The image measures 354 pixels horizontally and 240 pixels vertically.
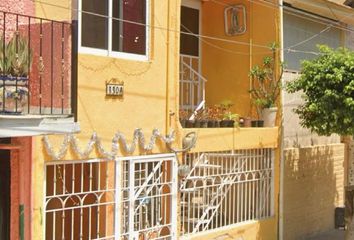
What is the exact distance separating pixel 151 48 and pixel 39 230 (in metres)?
3.23

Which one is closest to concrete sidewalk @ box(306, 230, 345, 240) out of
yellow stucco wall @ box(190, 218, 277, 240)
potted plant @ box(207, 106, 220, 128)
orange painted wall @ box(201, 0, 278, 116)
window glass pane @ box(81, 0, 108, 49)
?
yellow stucco wall @ box(190, 218, 277, 240)

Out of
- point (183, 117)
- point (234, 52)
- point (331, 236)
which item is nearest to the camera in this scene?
point (183, 117)

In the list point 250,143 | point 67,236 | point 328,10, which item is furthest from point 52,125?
point 328,10

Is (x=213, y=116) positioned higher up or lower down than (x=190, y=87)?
lower down

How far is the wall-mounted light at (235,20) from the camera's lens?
1205 cm

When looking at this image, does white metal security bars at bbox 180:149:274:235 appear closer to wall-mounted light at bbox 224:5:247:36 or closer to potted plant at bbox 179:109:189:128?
potted plant at bbox 179:109:189:128

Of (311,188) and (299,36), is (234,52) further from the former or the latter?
(311,188)

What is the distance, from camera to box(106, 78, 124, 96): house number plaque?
7805 mm

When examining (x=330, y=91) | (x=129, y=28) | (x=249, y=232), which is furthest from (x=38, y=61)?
(x=249, y=232)

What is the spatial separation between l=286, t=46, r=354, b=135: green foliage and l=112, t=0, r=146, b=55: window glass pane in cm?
329

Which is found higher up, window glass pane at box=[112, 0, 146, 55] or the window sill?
window glass pane at box=[112, 0, 146, 55]

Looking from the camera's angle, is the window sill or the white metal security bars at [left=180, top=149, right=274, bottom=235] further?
the white metal security bars at [left=180, top=149, right=274, bottom=235]

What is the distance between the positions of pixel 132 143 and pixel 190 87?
12.2 ft

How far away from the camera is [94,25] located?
25.8ft
